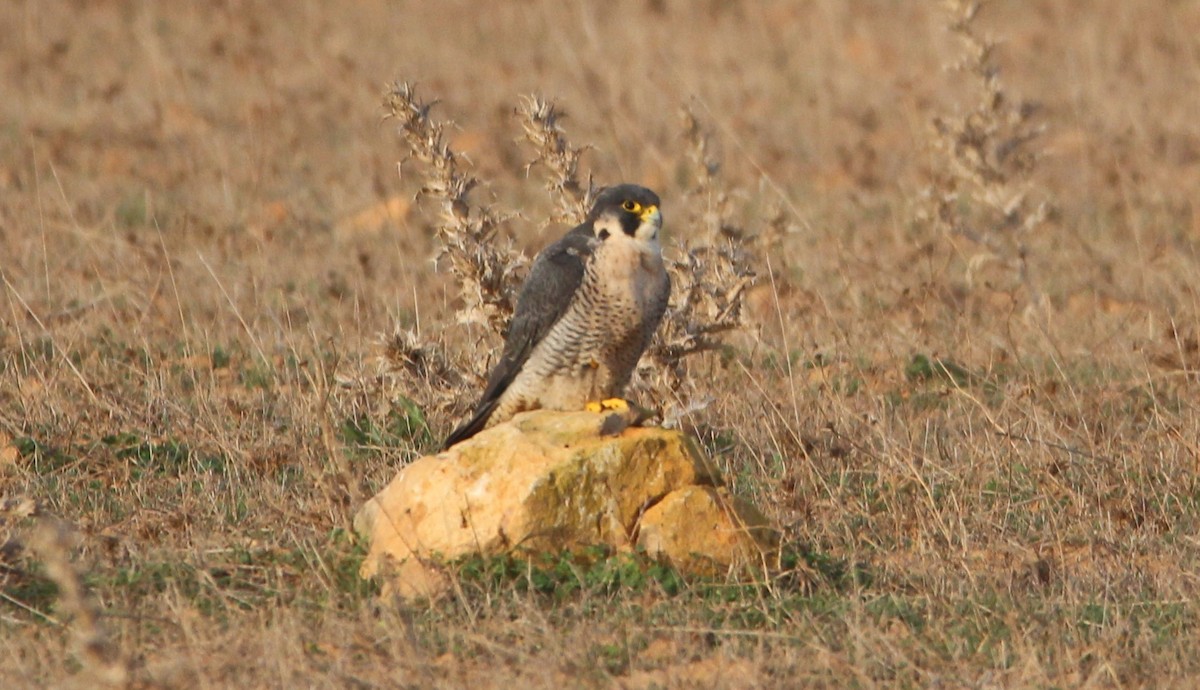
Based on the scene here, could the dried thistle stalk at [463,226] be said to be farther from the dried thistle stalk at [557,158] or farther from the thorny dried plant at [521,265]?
the dried thistle stalk at [557,158]

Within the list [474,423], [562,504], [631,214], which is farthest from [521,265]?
[562,504]

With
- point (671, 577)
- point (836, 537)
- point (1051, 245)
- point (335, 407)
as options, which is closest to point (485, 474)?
point (671, 577)

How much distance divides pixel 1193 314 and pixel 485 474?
441cm

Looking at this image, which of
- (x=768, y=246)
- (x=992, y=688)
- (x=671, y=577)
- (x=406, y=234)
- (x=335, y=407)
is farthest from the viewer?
(x=406, y=234)

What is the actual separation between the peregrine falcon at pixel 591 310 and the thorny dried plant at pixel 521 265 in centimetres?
53

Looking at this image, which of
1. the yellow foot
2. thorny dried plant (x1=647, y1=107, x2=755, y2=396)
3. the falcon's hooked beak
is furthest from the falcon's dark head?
thorny dried plant (x1=647, y1=107, x2=755, y2=396)

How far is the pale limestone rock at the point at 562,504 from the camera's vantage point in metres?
A: 4.66

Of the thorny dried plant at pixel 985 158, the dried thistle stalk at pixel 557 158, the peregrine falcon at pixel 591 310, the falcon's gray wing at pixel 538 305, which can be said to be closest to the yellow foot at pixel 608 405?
the peregrine falcon at pixel 591 310

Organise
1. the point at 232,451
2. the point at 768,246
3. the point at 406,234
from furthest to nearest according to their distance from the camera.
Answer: the point at 406,234, the point at 768,246, the point at 232,451

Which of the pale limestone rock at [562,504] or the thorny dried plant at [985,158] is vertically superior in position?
the thorny dried plant at [985,158]

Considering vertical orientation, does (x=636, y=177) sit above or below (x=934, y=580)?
above

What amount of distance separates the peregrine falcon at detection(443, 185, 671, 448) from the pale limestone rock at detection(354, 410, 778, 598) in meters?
0.52

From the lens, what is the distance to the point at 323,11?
48.8 feet

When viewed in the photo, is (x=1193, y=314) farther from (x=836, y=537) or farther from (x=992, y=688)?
(x=992, y=688)
